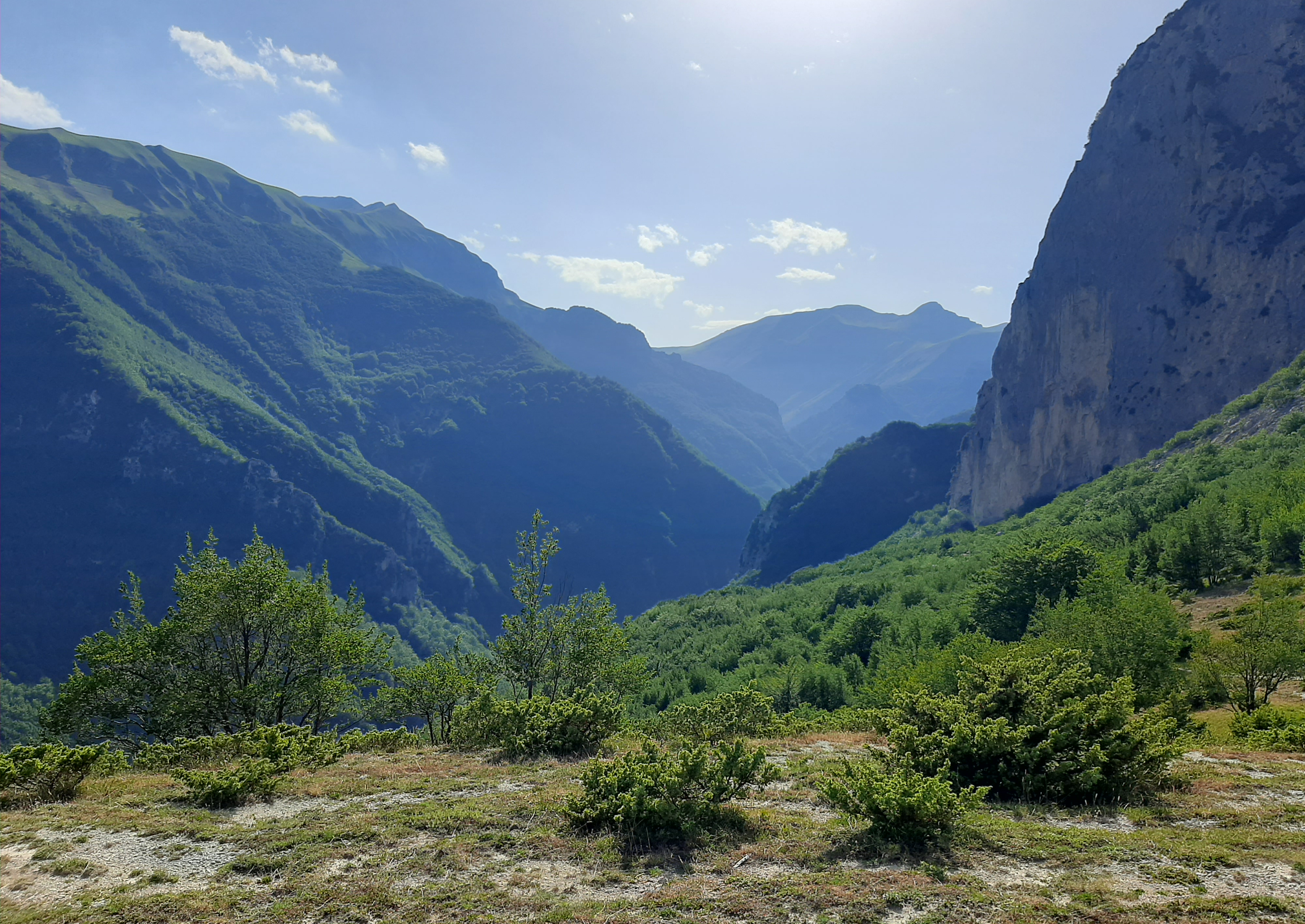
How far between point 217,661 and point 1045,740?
23.4 m

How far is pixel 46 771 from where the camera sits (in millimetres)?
10414

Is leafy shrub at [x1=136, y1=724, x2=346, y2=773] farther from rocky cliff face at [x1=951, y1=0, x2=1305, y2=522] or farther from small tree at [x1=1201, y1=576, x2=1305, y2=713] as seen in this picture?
rocky cliff face at [x1=951, y1=0, x2=1305, y2=522]

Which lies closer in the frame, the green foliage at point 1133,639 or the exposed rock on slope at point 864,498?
the green foliage at point 1133,639

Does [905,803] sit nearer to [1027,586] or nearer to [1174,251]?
[1027,586]

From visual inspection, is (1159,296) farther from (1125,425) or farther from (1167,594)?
(1167,594)

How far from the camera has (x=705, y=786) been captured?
1038cm

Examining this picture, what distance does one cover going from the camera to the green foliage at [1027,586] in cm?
3250

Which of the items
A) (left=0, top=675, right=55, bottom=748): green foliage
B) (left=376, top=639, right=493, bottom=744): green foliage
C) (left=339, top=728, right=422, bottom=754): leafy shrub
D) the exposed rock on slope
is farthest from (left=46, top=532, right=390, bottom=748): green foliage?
the exposed rock on slope

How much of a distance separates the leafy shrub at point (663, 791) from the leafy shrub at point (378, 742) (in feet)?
27.6

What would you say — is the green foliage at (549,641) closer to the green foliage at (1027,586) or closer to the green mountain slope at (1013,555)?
the green mountain slope at (1013,555)

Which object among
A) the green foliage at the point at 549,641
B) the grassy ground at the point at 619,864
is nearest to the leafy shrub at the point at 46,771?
the grassy ground at the point at 619,864

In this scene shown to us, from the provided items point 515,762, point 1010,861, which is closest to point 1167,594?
point 1010,861

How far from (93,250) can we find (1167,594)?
808 ft

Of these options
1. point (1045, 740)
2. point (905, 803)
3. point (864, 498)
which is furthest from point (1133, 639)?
point (864, 498)
